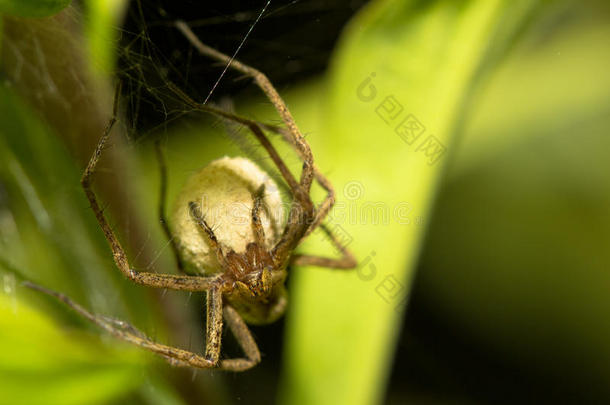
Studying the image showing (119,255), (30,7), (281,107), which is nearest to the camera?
(30,7)

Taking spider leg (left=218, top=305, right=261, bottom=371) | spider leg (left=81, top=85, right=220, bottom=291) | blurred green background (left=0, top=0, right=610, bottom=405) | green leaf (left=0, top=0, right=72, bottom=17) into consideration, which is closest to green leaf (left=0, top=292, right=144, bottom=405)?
blurred green background (left=0, top=0, right=610, bottom=405)

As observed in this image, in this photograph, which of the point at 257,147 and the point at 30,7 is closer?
the point at 30,7

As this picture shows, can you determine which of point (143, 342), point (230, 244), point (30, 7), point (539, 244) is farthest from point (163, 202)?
point (539, 244)

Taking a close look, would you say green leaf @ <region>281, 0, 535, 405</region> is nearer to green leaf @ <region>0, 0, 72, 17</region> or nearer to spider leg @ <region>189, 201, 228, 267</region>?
spider leg @ <region>189, 201, 228, 267</region>

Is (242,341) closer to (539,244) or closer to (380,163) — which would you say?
(380,163)

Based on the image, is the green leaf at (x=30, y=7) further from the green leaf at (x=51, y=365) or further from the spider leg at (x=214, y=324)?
the spider leg at (x=214, y=324)

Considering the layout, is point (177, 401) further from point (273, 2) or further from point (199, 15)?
point (273, 2)

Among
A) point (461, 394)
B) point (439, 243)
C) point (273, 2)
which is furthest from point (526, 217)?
point (273, 2)
